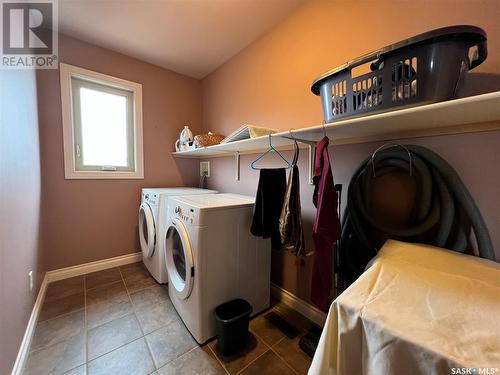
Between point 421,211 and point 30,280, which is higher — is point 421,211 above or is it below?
above

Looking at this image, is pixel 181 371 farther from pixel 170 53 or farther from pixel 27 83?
pixel 170 53

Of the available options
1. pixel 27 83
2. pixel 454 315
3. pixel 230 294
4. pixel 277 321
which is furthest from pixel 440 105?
pixel 27 83

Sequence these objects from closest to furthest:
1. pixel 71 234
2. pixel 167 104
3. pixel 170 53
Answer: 1. pixel 71 234
2. pixel 170 53
3. pixel 167 104

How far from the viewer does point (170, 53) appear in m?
2.29

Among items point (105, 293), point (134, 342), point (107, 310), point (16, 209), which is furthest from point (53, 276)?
point (134, 342)

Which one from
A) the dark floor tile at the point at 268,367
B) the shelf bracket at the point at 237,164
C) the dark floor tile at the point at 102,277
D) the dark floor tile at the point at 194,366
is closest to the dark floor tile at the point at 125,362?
the dark floor tile at the point at 194,366

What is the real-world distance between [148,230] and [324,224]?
5.83 feet

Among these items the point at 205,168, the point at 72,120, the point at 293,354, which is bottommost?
the point at 293,354

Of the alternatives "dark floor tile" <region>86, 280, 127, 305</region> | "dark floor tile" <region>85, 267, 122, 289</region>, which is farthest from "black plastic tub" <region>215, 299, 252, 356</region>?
"dark floor tile" <region>85, 267, 122, 289</region>

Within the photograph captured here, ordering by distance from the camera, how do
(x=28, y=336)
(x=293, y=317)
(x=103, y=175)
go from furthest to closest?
1. (x=103, y=175)
2. (x=293, y=317)
3. (x=28, y=336)

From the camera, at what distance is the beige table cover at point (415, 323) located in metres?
0.41

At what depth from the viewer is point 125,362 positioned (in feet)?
3.94

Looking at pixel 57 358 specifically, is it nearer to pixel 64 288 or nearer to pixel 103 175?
pixel 64 288

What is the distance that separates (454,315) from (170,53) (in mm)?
2921
